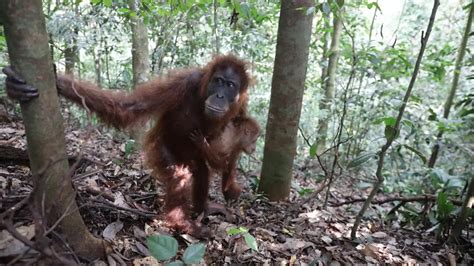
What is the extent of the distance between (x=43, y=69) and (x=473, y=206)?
2.85 meters

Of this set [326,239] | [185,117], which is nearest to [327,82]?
[185,117]

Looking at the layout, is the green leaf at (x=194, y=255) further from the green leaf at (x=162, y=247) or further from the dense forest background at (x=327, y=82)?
the dense forest background at (x=327, y=82)

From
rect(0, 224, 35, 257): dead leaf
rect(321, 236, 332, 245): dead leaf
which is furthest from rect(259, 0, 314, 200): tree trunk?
rect(0, 224, 35, 257): dead leaf

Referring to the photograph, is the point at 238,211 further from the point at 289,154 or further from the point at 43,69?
the point at 43,69

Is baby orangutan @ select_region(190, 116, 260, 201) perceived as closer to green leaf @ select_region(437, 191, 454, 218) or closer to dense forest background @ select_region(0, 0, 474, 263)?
dense forest background @ select_region(0, 0, 474, 263)

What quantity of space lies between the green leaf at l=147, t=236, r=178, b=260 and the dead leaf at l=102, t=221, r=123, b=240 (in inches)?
24.6

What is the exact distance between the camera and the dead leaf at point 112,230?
6.89 feet

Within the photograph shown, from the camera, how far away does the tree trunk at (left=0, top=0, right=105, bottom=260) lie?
127 cm

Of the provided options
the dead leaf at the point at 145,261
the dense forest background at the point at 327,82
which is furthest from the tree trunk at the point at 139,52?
the dead leaf at the point at 145,261

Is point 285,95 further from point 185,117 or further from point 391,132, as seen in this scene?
point 391,132

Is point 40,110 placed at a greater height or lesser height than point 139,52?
lesser

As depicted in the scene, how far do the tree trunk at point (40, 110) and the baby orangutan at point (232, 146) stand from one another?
69.9 inches

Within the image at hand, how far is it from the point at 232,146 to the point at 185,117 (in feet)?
2.00

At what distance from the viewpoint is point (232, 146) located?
11.4 feet
